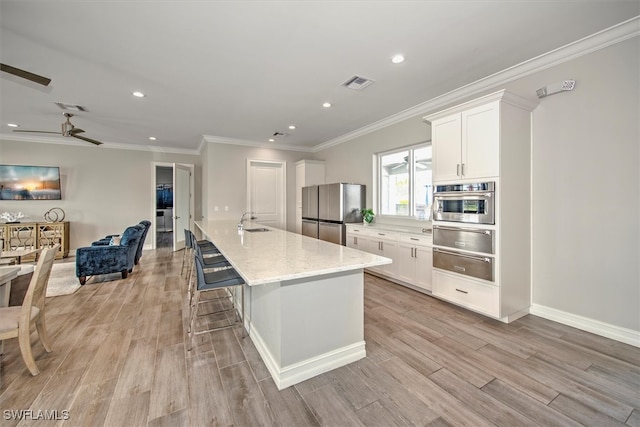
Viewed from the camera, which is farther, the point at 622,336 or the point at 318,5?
the point at 622,336

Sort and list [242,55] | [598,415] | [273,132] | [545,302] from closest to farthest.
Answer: [598,415] < [242,55] < [545,302] < [273,132]

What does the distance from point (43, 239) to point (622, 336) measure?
9471 mm

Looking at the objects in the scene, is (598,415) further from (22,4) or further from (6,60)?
(6,60)

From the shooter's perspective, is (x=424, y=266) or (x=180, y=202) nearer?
(x=424, y=266)

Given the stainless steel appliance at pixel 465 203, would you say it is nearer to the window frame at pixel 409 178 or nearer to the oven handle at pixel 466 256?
the oven handle at pixel 466 256

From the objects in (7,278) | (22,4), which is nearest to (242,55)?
(22,4)

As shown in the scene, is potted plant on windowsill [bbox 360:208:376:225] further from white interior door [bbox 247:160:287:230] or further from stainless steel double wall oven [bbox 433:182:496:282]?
white interior door [bbox 247:160:287:230]

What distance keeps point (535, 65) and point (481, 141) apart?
40.1 inches

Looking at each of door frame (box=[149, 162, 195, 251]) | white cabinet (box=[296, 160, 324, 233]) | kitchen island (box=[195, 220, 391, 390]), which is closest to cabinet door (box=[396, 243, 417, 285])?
kitchen island (box=[195, 220, 391, 390])

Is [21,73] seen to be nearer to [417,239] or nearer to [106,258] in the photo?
[106,258]

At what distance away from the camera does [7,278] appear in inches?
85.9

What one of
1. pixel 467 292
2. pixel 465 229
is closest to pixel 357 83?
pixel 465 229

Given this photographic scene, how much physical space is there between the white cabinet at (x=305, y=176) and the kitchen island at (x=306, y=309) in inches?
174

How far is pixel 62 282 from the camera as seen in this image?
4.24 metres
